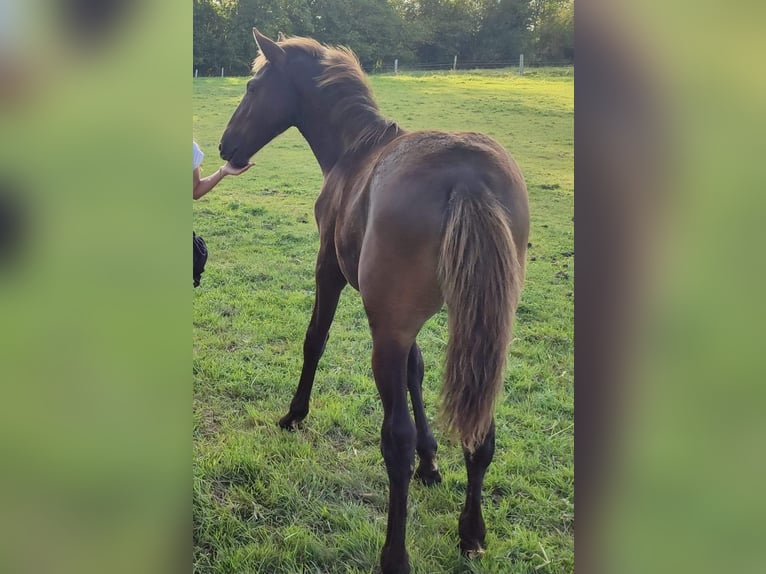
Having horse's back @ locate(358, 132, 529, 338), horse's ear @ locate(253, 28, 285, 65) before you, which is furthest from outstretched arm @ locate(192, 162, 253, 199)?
horse's back @ locate(358, 132, 529, 338)

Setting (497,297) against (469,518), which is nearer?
(497,297)

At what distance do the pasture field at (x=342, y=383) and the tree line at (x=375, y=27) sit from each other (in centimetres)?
11

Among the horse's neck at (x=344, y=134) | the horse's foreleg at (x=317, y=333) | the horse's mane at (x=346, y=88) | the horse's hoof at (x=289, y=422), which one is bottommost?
the horse's hoof at (x=289, y=422)

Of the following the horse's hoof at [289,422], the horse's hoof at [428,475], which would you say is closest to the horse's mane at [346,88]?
the horse's hoof at [289,422]

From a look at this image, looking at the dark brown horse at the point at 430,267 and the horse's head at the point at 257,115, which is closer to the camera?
the dark brown horse at the point at 430,267

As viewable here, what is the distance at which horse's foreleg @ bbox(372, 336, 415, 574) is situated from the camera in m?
1.98

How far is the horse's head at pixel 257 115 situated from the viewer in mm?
2573

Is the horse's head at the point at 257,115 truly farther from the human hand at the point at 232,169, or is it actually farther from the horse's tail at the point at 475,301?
the horse's tail at the point at 475,301

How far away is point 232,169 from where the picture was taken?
260 centimetres
